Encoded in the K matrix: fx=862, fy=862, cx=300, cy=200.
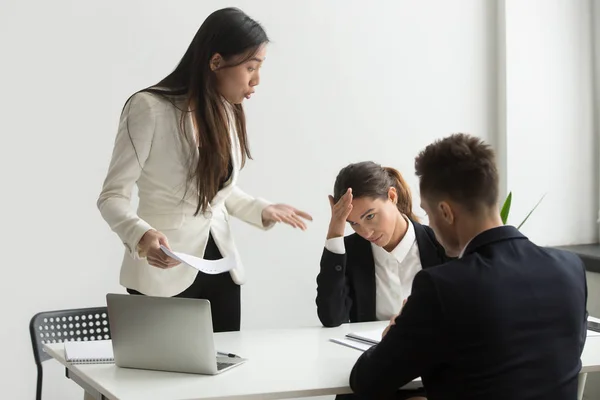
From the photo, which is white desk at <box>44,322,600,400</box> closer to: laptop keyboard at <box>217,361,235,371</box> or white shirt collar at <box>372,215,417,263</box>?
laptop keyboard at <box>217,361,235,371</box>

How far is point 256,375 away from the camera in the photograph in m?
1.99

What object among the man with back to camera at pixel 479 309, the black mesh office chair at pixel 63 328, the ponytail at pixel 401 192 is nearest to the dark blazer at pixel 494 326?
the man with back to camera at pixel 479 309

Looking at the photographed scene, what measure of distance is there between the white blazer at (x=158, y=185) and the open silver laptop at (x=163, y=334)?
372mm

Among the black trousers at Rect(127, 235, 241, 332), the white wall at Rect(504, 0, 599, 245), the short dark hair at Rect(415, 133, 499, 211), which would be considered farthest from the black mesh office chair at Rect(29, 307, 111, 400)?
the white wall at Rect(504, 0, 599, 245)

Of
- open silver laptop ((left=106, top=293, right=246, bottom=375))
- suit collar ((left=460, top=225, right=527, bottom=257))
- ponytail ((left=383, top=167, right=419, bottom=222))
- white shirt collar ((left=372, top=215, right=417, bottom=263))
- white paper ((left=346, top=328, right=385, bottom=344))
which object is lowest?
white paper ((left=346, top=328, right=385, bottom=344))

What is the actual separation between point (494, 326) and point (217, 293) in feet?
3.63

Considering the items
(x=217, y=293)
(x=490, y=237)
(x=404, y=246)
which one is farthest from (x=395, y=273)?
(x=490, y=237)

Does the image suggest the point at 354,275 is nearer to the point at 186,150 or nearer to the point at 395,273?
the point at 395,273

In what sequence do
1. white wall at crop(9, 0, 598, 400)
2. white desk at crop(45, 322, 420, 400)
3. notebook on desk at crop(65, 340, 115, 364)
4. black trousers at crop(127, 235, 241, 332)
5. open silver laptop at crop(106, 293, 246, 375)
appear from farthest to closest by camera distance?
white wall at crop(9, 0, 598, 400) < black trousers at crop(127, 235, 241, 332) < notebook on desk at crop(65, 340, 115, 364) < open silver laptop at crop(106, 293, 246, 375) < white desk at crop(45, 322, 420, 400)

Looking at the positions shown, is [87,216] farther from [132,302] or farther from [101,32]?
[132,302]

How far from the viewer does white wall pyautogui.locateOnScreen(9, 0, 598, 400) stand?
325 cm

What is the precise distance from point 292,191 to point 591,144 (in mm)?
1521

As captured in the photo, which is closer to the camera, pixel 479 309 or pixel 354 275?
pixel 479 309

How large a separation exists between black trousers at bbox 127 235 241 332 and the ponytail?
2.06 ft
